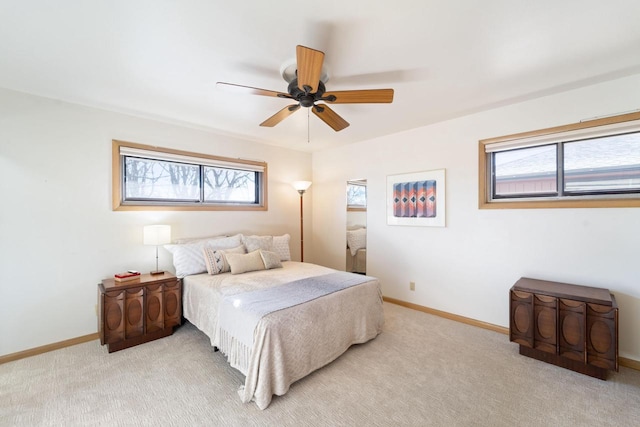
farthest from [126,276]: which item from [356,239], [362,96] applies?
[356,239]

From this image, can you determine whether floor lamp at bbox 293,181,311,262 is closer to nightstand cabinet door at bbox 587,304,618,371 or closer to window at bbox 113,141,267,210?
window at bbox 113,141,267,210

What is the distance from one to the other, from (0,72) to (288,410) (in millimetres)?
3533

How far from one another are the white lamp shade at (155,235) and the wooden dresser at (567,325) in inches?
144

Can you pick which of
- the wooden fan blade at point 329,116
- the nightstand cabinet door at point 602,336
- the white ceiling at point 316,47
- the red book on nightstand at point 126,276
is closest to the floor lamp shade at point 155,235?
the red book on nightstand at point 126,276

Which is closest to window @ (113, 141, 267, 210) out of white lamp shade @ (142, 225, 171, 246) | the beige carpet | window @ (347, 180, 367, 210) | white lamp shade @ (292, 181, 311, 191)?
white lamp shade @ (142, 225, 171, 246)

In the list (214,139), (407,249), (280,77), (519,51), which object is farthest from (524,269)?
(214,139)

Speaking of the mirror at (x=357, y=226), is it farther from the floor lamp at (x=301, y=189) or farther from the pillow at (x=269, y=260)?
the pillow at (x=269, y=260)

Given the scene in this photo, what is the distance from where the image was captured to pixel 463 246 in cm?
327

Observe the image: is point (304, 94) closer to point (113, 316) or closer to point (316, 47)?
point (316, 47)

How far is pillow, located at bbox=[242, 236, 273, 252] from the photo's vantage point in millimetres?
3633

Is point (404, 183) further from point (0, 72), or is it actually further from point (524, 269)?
point (0, 72)

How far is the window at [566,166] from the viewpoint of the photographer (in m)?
2.38

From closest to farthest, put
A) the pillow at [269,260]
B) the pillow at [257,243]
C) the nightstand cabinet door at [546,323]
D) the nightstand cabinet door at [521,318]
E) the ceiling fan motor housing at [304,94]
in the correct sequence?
the ceiling fan motor housing at [304,94] < the nightstand cabinet door at [546,323] < the nightstand cabinet door at [521,318] < the pillow at [269,260] < the pillow at [257,243]

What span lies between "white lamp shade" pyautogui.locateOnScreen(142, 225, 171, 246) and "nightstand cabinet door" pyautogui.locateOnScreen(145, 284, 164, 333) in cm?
48
